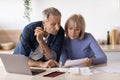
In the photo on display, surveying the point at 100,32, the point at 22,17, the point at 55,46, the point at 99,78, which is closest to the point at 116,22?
the point at 100,32

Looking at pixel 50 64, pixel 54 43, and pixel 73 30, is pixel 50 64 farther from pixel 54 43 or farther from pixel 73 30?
pixel 73 30

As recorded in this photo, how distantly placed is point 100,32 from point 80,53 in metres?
1.45

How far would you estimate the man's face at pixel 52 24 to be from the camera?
2186 mm

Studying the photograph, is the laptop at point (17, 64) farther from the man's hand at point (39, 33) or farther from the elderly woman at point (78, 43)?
the elderly woman at point (78, 43)

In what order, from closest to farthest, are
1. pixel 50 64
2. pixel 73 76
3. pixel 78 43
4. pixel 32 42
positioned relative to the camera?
1. pixel 73 76
2. pixel 50 64
3. pixel 32 42
4. pixel 78 43

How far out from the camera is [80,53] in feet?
8.18

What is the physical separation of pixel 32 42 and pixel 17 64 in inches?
16.2

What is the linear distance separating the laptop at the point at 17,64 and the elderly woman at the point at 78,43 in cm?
52

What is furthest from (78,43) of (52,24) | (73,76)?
(73,76)

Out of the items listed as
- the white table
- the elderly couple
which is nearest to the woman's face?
the elderly couple

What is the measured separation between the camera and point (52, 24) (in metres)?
2.20

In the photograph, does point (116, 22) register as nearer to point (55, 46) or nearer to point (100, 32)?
point (100, 32)

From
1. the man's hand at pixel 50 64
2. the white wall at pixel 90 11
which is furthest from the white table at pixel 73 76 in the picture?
the white wall at pixel 90 11

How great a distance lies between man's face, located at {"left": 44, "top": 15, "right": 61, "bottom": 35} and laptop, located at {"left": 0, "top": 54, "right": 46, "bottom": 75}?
0.40 meters
